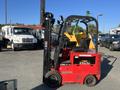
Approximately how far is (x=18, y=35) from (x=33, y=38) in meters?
1.46

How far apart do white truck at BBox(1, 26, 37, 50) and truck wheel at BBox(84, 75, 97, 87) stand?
17439 millimetres

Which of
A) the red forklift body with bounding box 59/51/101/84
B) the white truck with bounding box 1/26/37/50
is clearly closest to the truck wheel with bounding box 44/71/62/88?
the red forklift body with bounding box 59/51/101/84

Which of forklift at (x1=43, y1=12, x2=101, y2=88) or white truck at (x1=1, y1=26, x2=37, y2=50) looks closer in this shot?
forklift at (x1=43, y1=12, x2=101, y2=88)

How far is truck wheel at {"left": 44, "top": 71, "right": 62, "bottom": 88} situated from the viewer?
994cm

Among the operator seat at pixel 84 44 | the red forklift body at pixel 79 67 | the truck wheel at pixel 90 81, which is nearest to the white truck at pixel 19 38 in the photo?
the operator seat at pixel 84 44

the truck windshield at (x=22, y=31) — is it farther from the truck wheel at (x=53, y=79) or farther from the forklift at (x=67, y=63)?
the truck wheel at (x=53, y=79)

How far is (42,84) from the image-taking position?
10.4m

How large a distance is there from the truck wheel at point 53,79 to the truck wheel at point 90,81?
0.93 m

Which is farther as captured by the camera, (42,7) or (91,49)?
(42,7)

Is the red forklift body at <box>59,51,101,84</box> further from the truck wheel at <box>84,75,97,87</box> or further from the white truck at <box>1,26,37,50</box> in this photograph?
the white truck at <box>1,26,37,50</box>

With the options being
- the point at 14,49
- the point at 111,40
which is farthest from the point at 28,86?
the point at 111,40

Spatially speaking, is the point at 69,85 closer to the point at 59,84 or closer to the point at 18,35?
the point at 59,84

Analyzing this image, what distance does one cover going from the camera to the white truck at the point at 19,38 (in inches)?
1066

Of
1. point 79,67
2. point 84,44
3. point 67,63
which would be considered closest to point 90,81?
point 79,67
